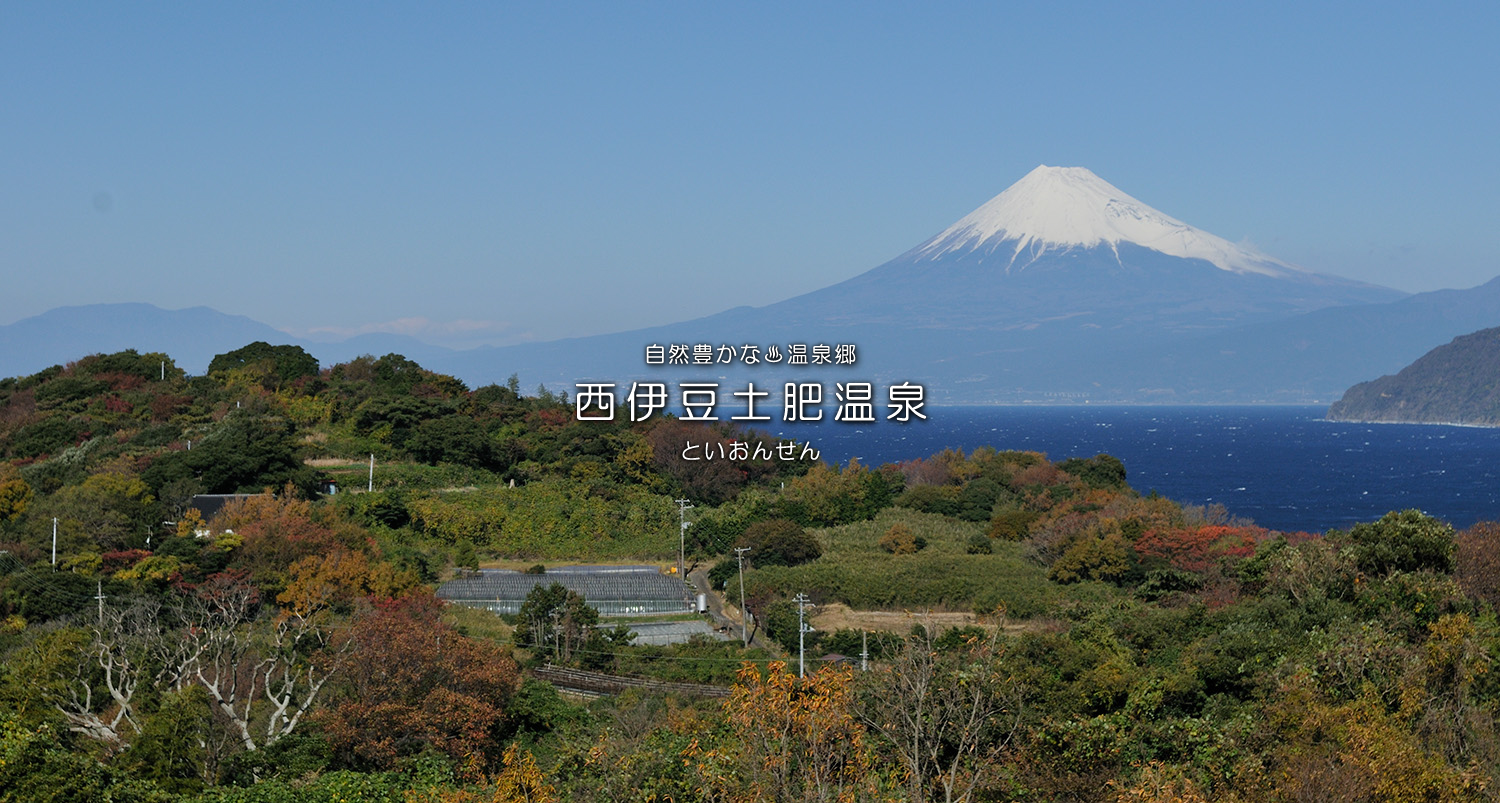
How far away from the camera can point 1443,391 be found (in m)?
160

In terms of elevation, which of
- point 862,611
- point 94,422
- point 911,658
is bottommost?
point 862,611

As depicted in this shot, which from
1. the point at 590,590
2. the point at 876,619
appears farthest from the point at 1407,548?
the point at 590,590

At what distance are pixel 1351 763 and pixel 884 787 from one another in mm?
4148

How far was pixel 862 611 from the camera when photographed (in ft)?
100

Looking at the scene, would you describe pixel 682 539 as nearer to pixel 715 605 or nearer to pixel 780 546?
pixel 780 546

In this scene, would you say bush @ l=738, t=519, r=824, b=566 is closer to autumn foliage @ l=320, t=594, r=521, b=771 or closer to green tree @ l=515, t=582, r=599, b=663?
green tree @ l=515, t=582, r=599, b=663

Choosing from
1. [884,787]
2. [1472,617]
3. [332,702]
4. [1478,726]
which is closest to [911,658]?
[884,787]

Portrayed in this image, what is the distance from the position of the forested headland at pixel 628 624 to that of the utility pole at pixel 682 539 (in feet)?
1.53

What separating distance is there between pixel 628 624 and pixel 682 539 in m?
6.75

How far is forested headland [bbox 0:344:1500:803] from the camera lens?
12.2 metres

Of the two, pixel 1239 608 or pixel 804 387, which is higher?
pixel 804 387

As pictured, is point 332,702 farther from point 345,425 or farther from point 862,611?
point 345,425

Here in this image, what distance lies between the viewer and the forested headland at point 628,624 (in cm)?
1216

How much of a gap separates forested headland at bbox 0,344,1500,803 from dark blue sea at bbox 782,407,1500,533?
28607 mm
